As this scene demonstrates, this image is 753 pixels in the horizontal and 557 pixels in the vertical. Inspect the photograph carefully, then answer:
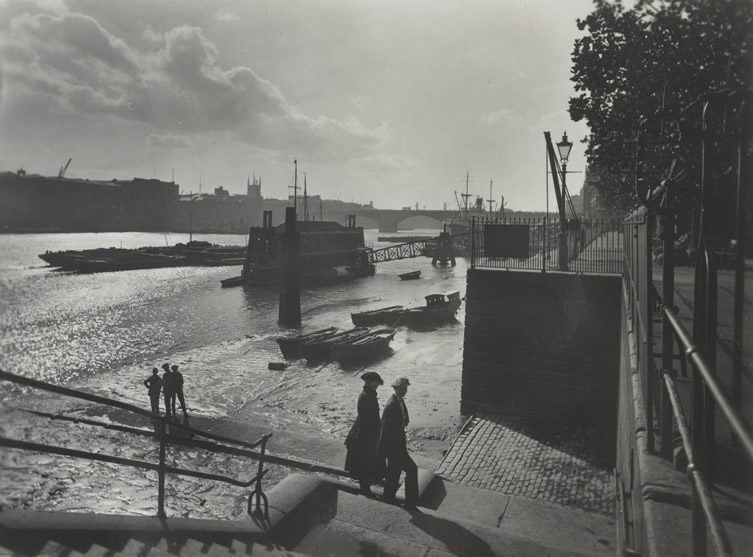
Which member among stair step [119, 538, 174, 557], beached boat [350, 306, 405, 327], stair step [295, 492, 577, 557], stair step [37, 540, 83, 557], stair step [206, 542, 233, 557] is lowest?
beached boat [350, 306, 405, 327]

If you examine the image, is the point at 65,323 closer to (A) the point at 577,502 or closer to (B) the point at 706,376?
(A) the point at 577,502

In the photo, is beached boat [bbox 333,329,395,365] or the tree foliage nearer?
the tree foliage

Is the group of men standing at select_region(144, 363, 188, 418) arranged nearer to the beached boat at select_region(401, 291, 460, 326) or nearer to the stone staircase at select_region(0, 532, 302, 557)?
the stone staircase at select_region(0, 532, 302, 557)

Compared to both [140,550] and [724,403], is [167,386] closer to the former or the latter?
[140,550]

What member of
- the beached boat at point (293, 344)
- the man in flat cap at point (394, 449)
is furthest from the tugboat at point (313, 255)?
the man in flat cap at point (394, 449)

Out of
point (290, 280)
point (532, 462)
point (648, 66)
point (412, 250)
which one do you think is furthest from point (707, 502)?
point (412, 250)

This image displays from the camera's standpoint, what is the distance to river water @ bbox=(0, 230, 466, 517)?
10344 millimetres

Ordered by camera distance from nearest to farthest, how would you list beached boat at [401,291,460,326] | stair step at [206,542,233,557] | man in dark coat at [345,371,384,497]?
stair step at [206,542,233,557] < man in dark coat at [345,371,384,497] < beached boat at [401,291,460,326]

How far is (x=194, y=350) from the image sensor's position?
26141 millimetres

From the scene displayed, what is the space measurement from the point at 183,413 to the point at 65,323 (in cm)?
2382

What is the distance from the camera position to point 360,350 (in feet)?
72.4

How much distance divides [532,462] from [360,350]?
1147cm

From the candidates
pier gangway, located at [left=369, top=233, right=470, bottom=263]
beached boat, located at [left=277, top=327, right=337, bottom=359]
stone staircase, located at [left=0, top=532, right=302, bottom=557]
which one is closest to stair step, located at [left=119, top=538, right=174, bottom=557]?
stone staircase, located at [left=0, top=532, right=302, bottom=557]

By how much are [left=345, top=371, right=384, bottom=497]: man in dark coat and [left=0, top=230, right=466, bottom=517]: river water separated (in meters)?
3.45
